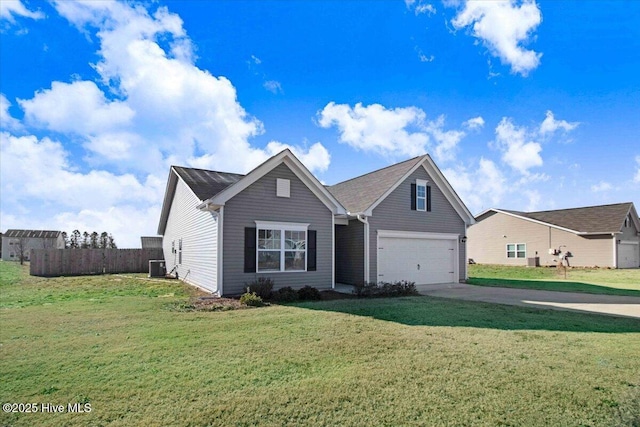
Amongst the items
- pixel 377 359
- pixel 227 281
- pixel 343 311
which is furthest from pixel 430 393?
pixel 227 281

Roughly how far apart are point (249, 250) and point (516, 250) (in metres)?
29.0

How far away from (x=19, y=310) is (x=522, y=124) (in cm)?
2054

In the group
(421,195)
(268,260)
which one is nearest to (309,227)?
(268,260)

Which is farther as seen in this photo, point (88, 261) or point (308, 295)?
point (88, 261)

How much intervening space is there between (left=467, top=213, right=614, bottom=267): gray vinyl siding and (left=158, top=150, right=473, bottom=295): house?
689 inches

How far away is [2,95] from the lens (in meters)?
11.0

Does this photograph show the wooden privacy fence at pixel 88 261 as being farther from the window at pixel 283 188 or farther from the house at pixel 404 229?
the window at pixel 283 188

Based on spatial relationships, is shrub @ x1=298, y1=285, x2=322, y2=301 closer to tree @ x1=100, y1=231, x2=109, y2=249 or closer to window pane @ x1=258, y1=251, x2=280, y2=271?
window pane @ x1=258, y1=251, x2=280, y2=271

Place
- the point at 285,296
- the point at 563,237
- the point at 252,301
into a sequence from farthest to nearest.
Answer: the point at 563,237, the point at 285,296, the point at 252,301

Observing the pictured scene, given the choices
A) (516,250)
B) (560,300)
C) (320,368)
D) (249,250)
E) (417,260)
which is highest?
(249,250)

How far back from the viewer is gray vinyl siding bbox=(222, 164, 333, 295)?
40.1 ft

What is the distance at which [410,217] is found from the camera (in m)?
16.7

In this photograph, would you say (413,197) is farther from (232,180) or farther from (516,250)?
(516,250)

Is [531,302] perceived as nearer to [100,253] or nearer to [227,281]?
[227,281]
